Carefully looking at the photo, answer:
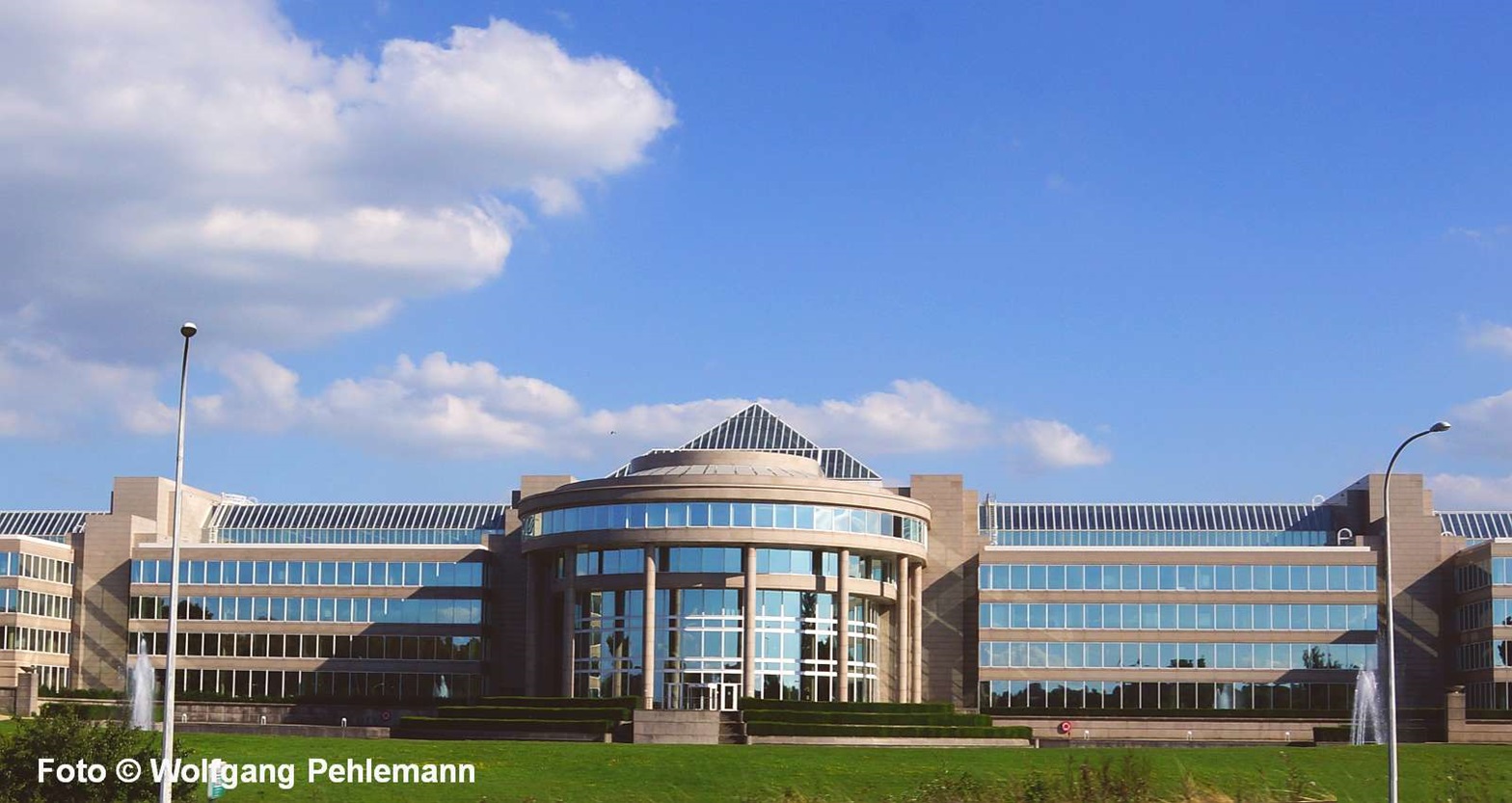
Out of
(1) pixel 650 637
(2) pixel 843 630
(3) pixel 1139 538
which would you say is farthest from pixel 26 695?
Answer: (3) pixel 1139 538

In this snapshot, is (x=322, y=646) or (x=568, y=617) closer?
(x=568, y=617)

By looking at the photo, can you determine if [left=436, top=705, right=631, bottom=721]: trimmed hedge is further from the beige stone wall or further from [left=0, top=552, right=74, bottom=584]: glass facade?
[left=0, top=552, right=74, bottom=584]: glass facade

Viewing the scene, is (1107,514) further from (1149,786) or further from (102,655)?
(1149,786)

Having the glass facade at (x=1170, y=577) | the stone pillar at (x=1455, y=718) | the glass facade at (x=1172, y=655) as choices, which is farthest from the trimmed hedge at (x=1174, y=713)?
the stone pillar at (x=1455, y=718)

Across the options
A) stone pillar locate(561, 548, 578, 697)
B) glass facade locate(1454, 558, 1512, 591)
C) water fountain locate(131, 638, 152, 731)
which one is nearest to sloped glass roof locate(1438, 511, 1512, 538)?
glass facade locate(1454, 558, 1512, 591)

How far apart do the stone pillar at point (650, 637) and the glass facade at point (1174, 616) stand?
68.9 ft

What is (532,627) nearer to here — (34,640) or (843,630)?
(843,630)

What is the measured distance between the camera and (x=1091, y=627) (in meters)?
100

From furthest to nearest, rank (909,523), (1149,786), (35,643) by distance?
(35,643)
(909,523)
(1149,786)

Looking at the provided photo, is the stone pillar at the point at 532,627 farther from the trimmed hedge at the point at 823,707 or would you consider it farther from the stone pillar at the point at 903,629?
the stone pillar at the point at 903,629

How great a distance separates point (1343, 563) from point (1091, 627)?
14245 mm

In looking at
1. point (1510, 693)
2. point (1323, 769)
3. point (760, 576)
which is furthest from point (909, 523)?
point (1323, 769)

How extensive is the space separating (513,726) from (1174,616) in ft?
137

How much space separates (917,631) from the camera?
323 feet
